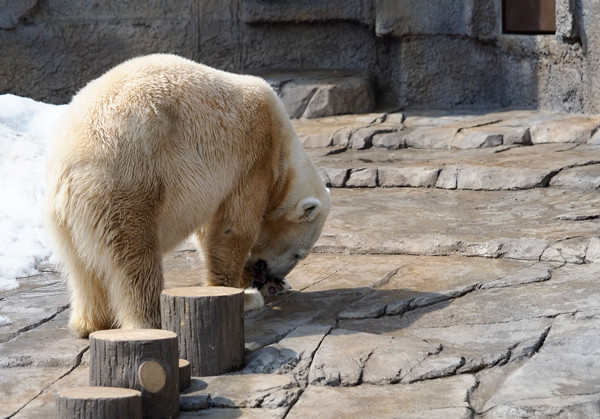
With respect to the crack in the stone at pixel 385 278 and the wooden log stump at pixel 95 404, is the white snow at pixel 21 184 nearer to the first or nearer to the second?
the wooden log stump at pixel 95 404

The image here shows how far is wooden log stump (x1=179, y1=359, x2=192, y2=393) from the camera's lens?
322 centimetres

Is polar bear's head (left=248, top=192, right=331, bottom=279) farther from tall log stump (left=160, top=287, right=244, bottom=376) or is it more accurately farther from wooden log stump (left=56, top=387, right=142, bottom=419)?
wooden log stump (left=56, top=387, right=142, bottom=419)

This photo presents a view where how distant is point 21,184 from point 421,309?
390 centimetres

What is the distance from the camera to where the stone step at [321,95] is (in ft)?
32.3

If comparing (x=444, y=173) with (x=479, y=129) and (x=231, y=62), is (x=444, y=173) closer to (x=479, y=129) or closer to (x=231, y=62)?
(x=479, y=129)

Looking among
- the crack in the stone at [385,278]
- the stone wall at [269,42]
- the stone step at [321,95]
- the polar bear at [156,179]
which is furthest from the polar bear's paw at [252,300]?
the stone wall at [269,42]

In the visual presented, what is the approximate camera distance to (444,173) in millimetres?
7379

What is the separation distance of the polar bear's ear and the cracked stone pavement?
0.43 m

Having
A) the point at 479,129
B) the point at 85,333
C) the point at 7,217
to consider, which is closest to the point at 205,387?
the point at 85,333

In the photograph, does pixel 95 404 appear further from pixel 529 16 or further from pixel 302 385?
pixel 529 16

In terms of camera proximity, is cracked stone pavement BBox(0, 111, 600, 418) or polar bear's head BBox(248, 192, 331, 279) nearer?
cracked stone pavement BBox(0, 111, 600, 418)

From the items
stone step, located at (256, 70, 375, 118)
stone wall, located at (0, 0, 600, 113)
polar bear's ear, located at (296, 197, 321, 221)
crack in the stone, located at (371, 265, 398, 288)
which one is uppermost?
stone wall, located at (0, 0, 600, 113)

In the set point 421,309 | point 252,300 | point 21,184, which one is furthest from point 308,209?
point 21,184

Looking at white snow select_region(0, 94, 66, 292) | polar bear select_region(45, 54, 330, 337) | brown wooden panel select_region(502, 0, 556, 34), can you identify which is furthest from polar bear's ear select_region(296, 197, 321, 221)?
brown wooden panel select_region(502, 0, 556, 34)
